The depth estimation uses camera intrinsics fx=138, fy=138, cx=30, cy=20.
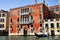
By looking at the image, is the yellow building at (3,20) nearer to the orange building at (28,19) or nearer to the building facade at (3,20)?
the building facade at (3,20)

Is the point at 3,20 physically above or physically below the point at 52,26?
above

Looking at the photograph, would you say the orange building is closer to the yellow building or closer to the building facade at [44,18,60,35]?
the building facade at [44,18,60,35]

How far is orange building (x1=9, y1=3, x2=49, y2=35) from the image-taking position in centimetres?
4309

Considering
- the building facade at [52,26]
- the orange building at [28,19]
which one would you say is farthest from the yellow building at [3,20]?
the building facade at [52,26]

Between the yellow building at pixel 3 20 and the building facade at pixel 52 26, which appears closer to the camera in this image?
the building facade at pixel 52 26

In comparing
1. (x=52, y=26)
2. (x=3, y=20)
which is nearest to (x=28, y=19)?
(x=52, y=26)

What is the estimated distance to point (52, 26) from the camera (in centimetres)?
4100

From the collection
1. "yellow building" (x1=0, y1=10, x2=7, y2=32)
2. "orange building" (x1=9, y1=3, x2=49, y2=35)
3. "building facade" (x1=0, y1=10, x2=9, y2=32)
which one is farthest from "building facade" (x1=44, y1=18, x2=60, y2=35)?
"yellow building" (x1=0, y1=10, x2=7, y2=32)

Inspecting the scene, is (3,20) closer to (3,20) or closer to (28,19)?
(3,20)

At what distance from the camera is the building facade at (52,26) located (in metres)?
40.2

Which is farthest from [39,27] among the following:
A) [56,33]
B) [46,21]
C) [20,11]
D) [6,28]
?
[6,28]

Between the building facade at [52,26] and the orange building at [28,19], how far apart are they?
1.59 meters

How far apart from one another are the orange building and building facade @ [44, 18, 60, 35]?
5.21 feet

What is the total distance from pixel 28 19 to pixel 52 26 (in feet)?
27.3
